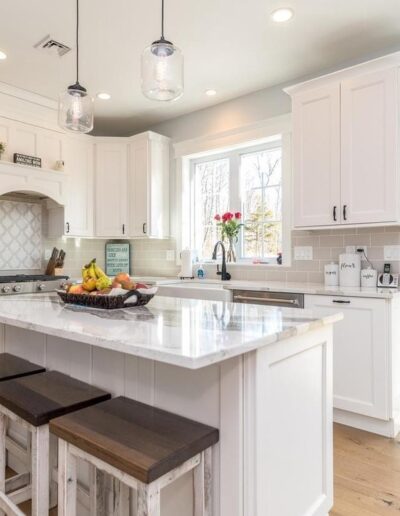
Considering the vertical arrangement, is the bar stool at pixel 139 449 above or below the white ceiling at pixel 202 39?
below

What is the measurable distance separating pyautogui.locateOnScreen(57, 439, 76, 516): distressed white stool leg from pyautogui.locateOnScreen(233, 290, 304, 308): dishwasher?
1.94m

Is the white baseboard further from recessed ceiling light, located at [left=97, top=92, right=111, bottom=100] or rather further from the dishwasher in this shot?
recessed ceiling light, located at [left=97, top=92, right=111, bottom=100]

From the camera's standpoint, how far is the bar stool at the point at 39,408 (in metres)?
1.37

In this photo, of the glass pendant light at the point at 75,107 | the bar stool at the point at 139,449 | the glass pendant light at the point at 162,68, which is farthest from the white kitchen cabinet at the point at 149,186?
the bar stool at the point at 139,449

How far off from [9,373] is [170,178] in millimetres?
3099

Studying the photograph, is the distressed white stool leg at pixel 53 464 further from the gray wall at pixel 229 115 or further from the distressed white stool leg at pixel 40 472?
the gray wall at pixel 229 115

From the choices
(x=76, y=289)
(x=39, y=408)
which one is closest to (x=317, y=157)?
(x=76, y=289)

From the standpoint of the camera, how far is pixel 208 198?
14.3 feet

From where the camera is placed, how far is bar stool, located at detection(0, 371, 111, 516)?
1371mm

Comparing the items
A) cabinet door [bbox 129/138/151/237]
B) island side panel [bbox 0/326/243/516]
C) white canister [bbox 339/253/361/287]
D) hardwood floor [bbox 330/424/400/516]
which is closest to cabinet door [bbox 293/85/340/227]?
white canister [bbox 339/253/361/287]

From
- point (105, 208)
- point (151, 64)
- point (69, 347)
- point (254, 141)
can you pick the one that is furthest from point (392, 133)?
point (105, 208)

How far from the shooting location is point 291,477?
138 centimetres

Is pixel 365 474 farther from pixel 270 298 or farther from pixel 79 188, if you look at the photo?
pixel 79 188

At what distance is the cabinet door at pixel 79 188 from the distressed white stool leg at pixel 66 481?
127 inches
